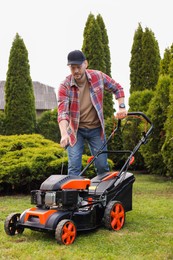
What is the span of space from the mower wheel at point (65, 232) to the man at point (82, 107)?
80 cm

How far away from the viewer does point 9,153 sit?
733cm

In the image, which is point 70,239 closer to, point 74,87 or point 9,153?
point 74,87

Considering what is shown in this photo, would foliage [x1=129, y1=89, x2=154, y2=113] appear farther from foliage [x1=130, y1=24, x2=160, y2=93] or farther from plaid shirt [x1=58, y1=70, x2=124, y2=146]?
plaid shirt [x1=58, y1=70, x2=124, y2=146]

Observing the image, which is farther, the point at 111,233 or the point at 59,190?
the point at 111,233

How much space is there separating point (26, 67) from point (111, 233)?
11.8 metres

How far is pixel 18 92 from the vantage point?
14.9 metres

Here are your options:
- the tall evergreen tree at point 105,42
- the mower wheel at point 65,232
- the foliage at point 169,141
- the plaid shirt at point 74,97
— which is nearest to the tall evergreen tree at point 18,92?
the tall evergreen tree at point 105,42

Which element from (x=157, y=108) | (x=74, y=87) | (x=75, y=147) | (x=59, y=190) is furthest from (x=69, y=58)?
(x=157, y=108)

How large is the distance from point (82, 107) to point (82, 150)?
1.48 feet

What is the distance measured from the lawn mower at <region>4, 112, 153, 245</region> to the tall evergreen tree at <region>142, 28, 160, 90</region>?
1179cm

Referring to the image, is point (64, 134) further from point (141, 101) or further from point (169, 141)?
point (141, 101)

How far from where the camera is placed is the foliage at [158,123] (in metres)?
8.65

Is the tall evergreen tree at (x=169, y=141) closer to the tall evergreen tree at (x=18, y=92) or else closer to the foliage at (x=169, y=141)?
the foliage at (x=169, y=141)

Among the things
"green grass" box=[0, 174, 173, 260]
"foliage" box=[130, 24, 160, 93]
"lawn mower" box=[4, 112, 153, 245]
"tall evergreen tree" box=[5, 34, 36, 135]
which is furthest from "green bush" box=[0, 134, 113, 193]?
"foliage" box=[130, 24, 160, 93]
